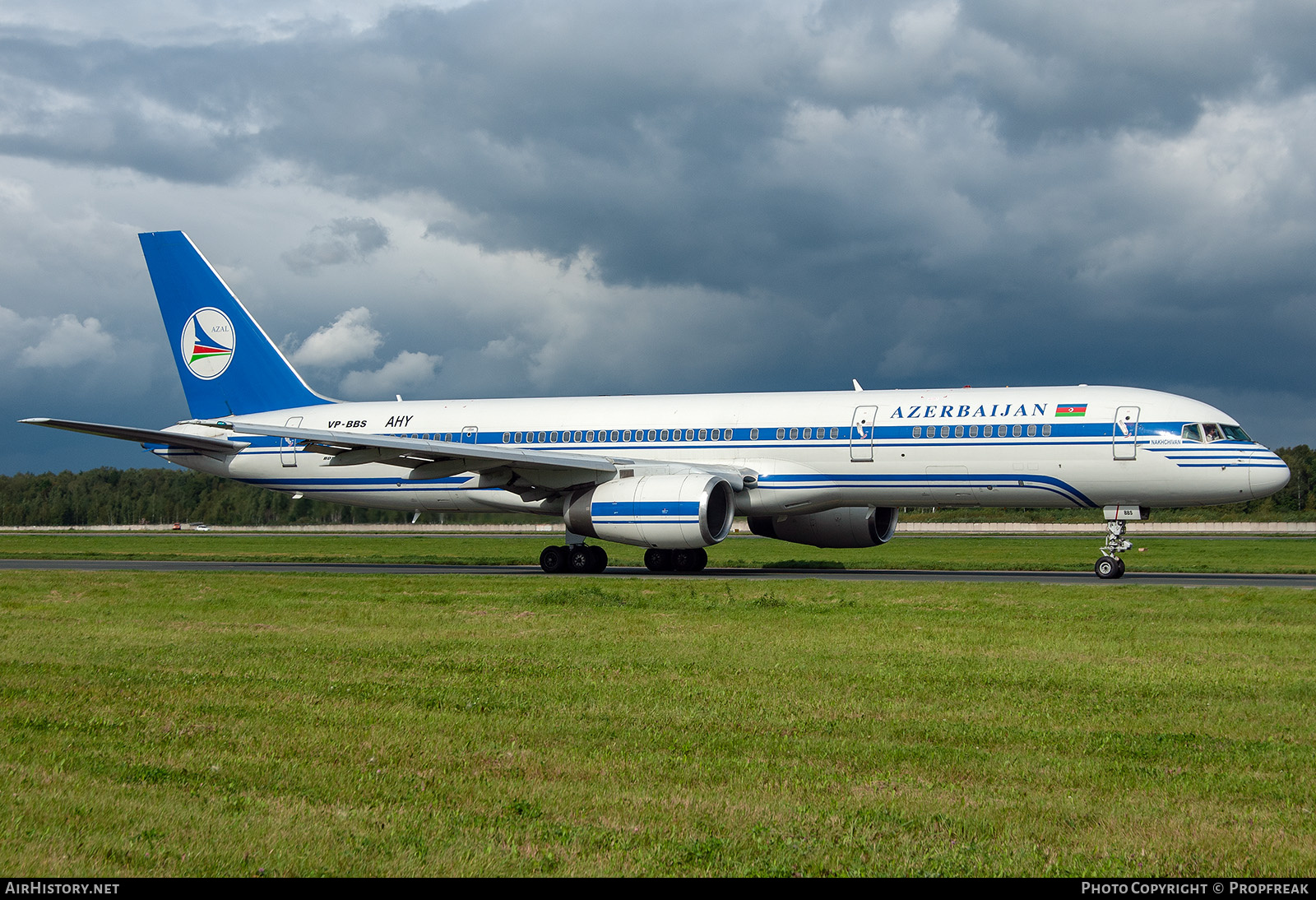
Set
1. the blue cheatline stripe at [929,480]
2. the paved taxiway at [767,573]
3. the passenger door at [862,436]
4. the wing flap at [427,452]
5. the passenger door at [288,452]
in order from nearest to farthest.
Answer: the paved taxiway at [767,573] < the blue cheatline stripe at [929,480] < the passenger door at [862,436] < the wing flap at [427,452] < the passenger door at [288,452]

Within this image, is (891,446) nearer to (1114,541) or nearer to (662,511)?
(1114,541)

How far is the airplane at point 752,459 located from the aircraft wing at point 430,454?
0.06 meters

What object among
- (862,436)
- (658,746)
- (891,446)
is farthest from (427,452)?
(658,746)

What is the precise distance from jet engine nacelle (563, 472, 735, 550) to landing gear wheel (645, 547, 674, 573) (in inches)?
118

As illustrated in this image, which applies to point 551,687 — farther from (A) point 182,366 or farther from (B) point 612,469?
(A) point 182,366

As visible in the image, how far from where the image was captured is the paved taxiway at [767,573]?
76.6ft

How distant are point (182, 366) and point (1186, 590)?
27.6 metres

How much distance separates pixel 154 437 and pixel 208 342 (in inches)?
148

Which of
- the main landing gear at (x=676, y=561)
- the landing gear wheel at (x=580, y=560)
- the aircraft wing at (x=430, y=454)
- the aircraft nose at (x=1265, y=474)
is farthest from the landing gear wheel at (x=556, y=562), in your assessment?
the aircraft nose at (x=1265, y=474)

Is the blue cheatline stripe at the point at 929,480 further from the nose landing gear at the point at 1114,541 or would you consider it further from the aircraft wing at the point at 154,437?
the aircraft wing at the point at 154,437

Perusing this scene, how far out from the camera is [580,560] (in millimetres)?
27328

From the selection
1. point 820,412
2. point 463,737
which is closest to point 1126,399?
point 820,412

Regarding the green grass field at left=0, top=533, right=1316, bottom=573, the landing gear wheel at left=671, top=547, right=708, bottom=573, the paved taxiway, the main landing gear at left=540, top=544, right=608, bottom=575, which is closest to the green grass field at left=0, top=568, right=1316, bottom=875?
the paved taxiway

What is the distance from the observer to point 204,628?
13703 millimetres
